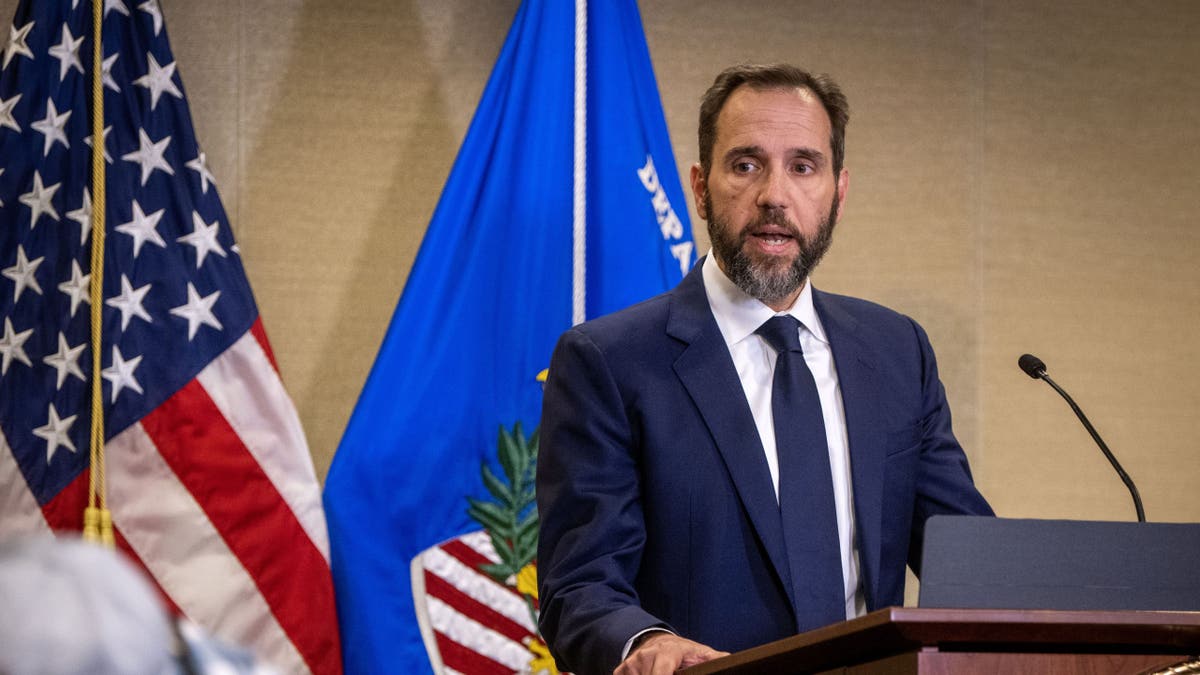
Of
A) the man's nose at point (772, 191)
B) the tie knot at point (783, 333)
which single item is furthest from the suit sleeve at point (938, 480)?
the man's nose at point (772, 191)

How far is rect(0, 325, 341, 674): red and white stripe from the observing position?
9.77 ft

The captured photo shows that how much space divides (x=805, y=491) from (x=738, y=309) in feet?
1.08

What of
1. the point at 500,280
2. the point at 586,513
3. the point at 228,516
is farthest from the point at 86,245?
the point at 586,513

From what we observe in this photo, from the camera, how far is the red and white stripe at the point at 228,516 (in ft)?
9.77

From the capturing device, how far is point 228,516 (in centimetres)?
302

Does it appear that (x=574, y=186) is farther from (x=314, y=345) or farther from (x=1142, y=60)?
(x=1142, y=60)

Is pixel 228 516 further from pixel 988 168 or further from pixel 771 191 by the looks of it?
pixel 988 168

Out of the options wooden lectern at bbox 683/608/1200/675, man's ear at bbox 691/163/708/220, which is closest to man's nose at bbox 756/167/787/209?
man's ear at bbox 691/163/708/220

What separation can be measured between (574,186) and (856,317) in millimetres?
1149

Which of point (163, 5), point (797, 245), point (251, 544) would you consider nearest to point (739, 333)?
point (797, 245)

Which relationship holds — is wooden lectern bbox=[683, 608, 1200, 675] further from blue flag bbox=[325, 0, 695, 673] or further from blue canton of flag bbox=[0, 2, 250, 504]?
blue canton of flag bbox=[0, 2, 250, 504]

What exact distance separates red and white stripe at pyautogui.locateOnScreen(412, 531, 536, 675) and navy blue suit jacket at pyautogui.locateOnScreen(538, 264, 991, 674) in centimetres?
112

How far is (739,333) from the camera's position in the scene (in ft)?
6.92

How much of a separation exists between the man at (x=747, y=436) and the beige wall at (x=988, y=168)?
1424 mm
